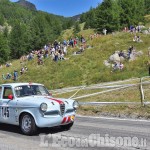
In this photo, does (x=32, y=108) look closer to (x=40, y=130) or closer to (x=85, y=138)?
(x=40, y=130)

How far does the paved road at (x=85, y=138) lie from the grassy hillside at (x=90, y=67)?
→ 20119 millimetres

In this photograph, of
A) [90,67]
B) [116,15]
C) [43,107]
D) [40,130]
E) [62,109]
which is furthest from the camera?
[116,15]

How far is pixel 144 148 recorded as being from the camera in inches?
347

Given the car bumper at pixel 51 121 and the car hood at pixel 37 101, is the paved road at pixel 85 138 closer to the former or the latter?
the car bumper at pixel 51 121

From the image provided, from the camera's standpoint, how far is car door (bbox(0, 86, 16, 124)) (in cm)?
1162

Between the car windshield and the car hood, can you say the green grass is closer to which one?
the car windshield

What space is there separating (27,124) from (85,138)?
6.69 feet

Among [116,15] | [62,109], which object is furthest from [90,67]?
[62,109]

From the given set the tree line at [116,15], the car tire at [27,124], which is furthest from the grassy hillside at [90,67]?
the car tire at [27,124]

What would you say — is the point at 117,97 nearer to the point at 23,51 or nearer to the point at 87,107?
the point at 87,107

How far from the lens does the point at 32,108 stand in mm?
10930

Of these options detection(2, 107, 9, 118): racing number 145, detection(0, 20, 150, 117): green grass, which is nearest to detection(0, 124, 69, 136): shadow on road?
detection(2, 107, 9, 118): racing number 145

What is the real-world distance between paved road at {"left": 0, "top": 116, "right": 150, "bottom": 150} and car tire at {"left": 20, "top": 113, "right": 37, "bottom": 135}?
215 millimetres

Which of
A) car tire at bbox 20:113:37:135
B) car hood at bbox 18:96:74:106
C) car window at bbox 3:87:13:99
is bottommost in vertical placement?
car tire at bbox 20:113:37:135
